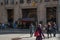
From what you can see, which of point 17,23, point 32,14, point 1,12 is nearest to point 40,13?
point 32,14

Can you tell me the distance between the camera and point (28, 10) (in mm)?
55531

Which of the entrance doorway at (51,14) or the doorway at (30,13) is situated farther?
the doorway at (30,13)

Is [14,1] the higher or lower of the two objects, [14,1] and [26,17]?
the higher

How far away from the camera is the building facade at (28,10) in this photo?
52791mm

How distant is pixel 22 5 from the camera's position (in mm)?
55156

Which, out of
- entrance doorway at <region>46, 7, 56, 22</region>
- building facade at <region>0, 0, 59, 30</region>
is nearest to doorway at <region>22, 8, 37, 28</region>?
building facade at <region>0, 0, 59, 30</region>

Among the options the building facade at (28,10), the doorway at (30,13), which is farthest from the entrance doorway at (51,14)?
the doorway at (30,13)

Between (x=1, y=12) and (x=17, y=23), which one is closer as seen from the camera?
(x=17, y=23)

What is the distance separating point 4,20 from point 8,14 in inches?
71.7

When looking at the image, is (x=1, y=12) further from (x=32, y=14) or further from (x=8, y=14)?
(x=32, y=14)

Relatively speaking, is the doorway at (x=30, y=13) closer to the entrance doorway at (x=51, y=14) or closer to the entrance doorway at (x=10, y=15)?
the entrance doorway at (x=51, y=14)

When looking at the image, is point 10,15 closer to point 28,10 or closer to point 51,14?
point 28,10

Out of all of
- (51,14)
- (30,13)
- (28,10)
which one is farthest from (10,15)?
(51,14)

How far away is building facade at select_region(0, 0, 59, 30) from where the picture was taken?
173ft
